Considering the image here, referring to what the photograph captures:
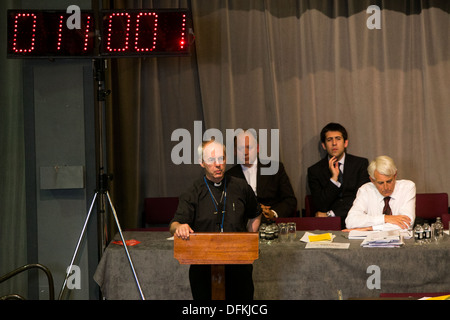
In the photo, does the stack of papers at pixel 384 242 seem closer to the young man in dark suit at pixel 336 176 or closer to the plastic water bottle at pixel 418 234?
the plastic water bottle at pixel 418 234

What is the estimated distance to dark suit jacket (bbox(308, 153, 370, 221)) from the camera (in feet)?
17.9

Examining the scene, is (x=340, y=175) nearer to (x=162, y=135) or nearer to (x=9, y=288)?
(x=162, y=135)

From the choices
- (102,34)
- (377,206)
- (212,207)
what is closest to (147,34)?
(102,34)

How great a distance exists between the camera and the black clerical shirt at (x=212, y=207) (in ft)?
12.2

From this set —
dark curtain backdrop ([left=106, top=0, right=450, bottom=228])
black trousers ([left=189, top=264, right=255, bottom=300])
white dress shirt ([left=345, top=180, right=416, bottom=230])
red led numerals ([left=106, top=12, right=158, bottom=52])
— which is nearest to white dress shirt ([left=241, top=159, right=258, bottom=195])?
dark curtain backdrop ([left=106, top=0, right=450, bottom=228])

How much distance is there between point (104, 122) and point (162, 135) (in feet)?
2.40

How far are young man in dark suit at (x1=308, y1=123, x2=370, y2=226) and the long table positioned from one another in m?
1.23

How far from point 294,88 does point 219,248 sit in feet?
10.7

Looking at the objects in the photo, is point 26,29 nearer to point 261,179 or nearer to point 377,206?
point 261,179

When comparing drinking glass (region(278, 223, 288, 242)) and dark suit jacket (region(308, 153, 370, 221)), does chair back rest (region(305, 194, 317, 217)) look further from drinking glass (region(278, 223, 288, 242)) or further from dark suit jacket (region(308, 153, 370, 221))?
drinking glass (region(278, 223, 288, 242))

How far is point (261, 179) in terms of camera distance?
5.50 metres

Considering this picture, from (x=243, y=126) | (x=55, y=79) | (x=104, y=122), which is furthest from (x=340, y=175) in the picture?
(x=55, y=79)

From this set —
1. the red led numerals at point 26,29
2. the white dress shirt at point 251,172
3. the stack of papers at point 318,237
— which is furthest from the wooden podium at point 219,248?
the white dress shirt at point 251,172

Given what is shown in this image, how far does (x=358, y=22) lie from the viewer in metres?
6.08
